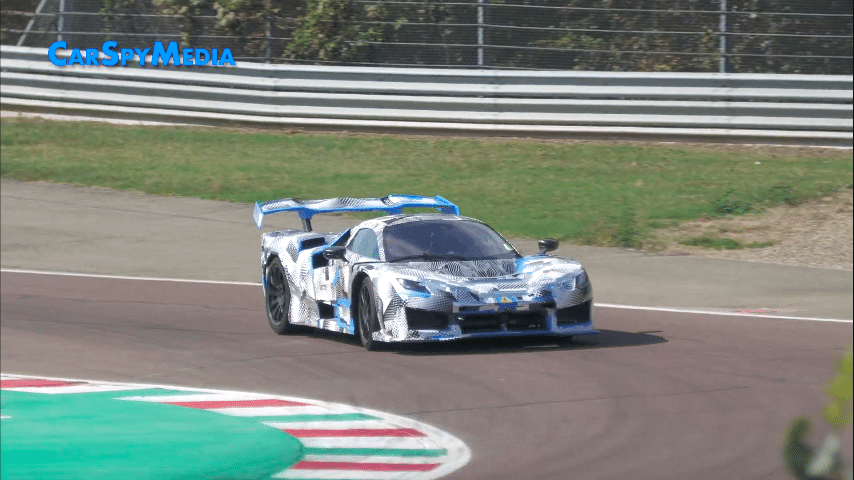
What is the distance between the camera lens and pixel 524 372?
9047 mm

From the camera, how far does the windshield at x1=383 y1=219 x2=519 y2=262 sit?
9039 millimetres

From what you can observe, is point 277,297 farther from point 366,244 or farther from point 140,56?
point 140,56

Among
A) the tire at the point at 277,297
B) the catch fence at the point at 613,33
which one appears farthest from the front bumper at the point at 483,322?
the catch fence at the point at 613,33

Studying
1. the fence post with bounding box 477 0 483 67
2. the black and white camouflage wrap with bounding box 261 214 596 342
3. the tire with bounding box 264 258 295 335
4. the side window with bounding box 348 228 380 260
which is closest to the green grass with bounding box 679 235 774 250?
the black and white camouflage wrap with bounding box 261 214 596 342

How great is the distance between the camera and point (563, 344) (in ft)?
33.9

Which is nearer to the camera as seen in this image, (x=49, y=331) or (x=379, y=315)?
(x=379, y=315)

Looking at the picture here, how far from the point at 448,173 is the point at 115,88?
8736 mm

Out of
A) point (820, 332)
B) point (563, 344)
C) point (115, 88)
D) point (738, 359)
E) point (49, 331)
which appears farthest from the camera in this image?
point (115, 88)

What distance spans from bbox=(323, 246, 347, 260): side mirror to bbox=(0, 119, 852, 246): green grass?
0.61 m

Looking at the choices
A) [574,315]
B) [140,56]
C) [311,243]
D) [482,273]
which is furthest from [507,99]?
[482,273]

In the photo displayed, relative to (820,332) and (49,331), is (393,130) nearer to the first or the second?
(49,331)

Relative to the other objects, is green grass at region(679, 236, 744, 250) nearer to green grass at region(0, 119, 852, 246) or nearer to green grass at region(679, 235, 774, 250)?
green grass at region(679, 235, 774, 250)

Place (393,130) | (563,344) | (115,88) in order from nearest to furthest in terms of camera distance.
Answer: (563,344) → (393,130) → (115,88)

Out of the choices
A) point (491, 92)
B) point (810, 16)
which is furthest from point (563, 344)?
point (810, 16)
